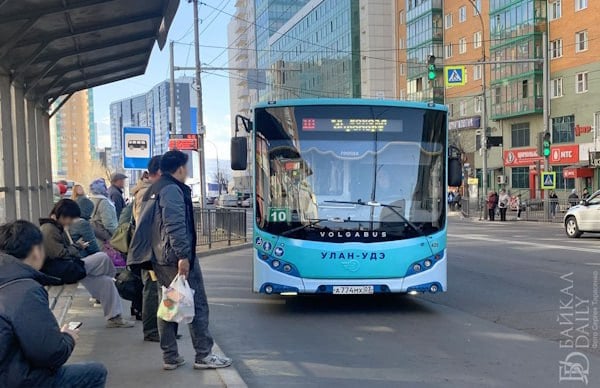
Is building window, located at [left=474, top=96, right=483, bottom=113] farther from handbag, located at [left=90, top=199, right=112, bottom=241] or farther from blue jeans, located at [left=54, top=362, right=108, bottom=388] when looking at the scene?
blue jeans, located at [left=54, top=362, right=108, bottom=388]

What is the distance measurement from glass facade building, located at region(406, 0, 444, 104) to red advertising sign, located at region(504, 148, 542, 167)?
30.2ft

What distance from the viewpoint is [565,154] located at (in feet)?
137

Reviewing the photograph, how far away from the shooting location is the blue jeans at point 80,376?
10.8 feet

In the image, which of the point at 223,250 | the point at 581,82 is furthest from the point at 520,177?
the point at 223,250

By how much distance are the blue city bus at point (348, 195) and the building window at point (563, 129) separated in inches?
1468

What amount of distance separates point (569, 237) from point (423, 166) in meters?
14.3

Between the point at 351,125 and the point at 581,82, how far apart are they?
37830 millimetres

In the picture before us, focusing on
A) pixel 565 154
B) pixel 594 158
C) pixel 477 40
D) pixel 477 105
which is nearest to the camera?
pixel 594 158

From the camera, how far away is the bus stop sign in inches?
523

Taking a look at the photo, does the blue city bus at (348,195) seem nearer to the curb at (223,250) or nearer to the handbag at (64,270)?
the handbag at (64,270)

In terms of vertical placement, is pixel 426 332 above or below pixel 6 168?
below

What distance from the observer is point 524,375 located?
17.9 feet

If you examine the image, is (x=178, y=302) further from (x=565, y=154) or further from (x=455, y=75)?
(x=565, y=154)

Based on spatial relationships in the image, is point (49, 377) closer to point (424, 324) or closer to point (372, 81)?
point (424, 324)
